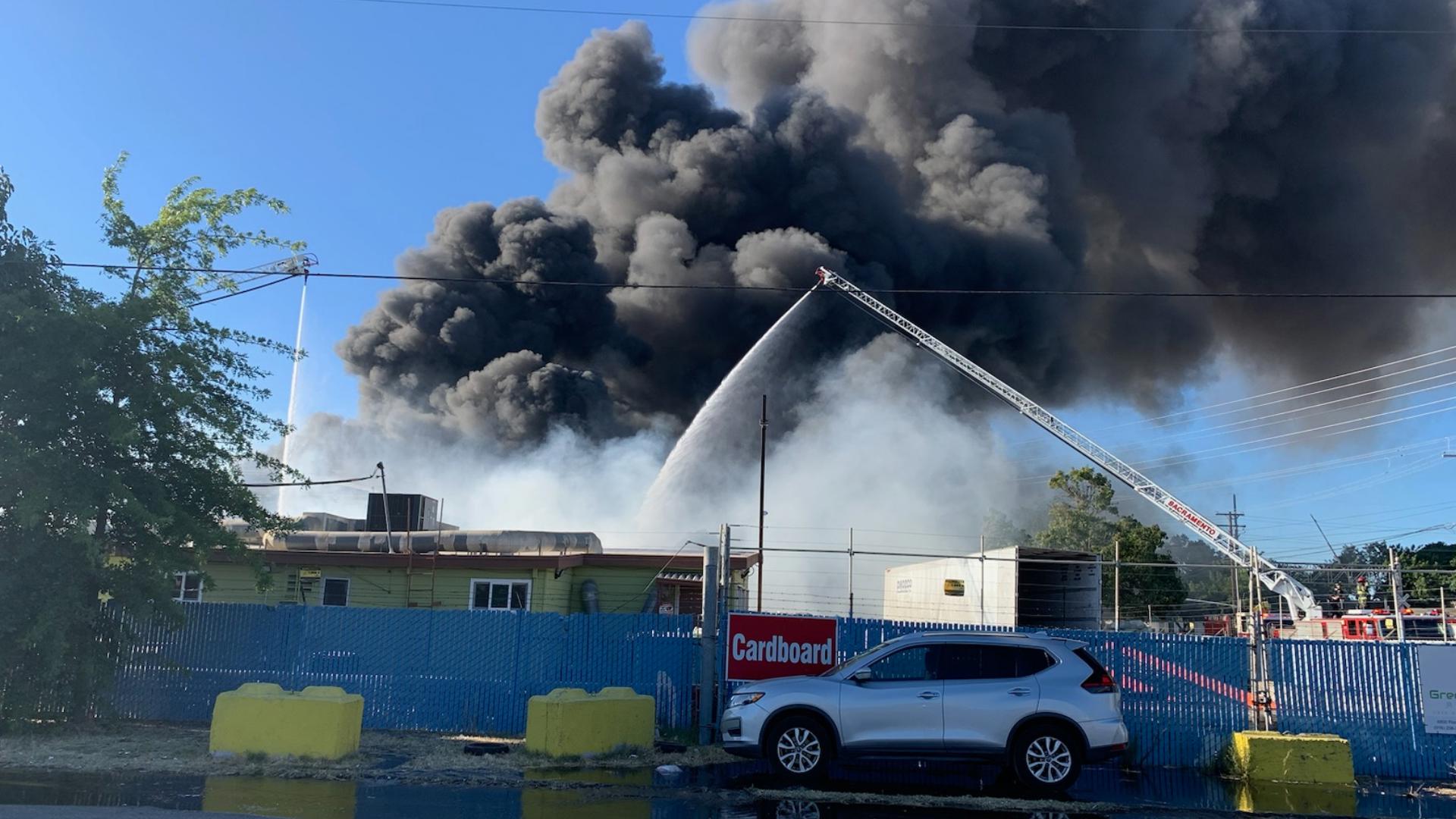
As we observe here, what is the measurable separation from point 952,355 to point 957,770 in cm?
3320

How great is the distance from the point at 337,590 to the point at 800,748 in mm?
10789

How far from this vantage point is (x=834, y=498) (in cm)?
3634

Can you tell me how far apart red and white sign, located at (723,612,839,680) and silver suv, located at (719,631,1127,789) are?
1.82 meters

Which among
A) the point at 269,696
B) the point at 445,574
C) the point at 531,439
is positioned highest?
the point at 531,439

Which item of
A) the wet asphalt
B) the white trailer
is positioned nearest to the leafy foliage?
the white trailer

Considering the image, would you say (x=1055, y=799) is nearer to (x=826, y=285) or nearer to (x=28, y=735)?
(x=28, y=735)

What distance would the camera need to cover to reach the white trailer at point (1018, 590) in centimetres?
1727

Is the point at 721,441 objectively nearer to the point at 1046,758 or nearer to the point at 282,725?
the point at 282,725

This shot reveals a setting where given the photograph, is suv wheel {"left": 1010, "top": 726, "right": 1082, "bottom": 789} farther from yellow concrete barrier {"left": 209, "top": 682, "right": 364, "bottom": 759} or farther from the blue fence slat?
yellow concrete barrier {"left": 209, "top": 682, "right": 364, "bottom": 759}

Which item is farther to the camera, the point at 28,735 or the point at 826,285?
the point at 826,285

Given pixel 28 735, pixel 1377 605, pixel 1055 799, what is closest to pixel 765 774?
pixel 1055 799

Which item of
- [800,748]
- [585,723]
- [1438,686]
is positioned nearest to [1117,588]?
[1438,686]

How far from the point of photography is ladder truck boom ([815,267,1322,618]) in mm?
29391

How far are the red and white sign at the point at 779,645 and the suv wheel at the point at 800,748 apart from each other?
2.03 m
